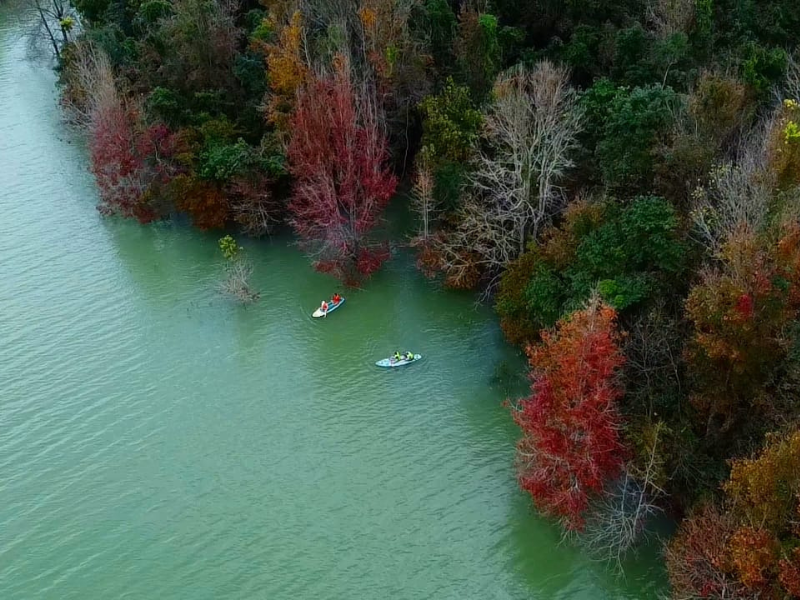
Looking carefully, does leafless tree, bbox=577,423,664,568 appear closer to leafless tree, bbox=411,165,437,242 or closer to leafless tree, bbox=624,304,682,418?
leafless tree, bbox=624,304,682,418

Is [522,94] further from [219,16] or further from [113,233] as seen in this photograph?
[113,233]

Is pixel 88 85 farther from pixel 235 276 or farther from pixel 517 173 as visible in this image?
pixel 517 173

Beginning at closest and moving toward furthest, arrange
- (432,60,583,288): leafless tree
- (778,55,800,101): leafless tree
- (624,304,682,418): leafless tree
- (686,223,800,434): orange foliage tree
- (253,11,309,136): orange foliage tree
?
(686,223,800,434): orange foliage tree
(624,304,682,418): leafless tree
(432,60,583,288): leafless tree
(778,55,800,101): leafless tree
(253,11,309,136): orange foliage tree

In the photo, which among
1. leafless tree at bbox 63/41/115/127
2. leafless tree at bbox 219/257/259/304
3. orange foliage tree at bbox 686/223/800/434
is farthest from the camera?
leafless tree at bbox 63/41/115/127

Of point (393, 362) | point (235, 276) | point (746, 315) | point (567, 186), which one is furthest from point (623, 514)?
point (235, 276)

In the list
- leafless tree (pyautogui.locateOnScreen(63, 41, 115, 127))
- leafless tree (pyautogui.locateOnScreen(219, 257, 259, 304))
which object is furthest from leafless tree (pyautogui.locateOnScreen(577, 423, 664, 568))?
leafless tree (pyautogui.locateOnScreen(63, 41, 115, 127))

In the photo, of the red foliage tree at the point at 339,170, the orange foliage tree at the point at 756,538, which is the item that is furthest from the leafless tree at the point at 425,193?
the orange foliage tree at the point at 756,538

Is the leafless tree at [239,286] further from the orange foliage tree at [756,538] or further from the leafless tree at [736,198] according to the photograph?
the orange foliage tree at [756,538]
